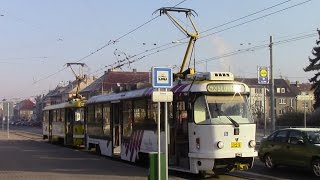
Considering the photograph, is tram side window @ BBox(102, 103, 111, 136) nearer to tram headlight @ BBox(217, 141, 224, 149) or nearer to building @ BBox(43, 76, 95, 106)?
tram headlight @ BBox(217, 141, 224, 149)

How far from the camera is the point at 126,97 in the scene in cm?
2069

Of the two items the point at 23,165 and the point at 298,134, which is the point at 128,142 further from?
the point at 298,134

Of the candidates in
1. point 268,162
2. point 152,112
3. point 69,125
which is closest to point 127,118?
point 152,112

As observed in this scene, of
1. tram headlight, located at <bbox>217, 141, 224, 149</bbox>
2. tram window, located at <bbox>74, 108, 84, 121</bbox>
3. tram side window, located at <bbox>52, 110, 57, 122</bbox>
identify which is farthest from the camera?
tram side window, located at <bbox>52, 110, 57, 122</bbox>

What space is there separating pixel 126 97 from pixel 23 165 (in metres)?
4.56

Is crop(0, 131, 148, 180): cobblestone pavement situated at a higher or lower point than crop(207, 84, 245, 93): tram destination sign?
lower

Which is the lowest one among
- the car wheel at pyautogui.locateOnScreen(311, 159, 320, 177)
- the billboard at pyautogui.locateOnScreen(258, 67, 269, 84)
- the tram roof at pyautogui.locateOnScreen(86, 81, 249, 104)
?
the car wheel at pyautogui.locateOnScreen(311, 159, 320, 177)

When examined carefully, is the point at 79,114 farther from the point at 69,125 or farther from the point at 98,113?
the point at 98,113

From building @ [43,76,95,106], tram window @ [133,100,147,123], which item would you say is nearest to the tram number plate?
tram window @ [133,100,147,123]

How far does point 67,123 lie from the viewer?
34312 millimetres

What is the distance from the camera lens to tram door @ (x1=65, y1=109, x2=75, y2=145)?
3331 cm

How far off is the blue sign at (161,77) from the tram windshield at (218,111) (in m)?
3.11

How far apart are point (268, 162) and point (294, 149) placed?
1762mm

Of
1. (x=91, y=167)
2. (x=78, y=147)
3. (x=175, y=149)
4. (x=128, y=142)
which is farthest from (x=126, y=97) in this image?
(x=78, y=147)
